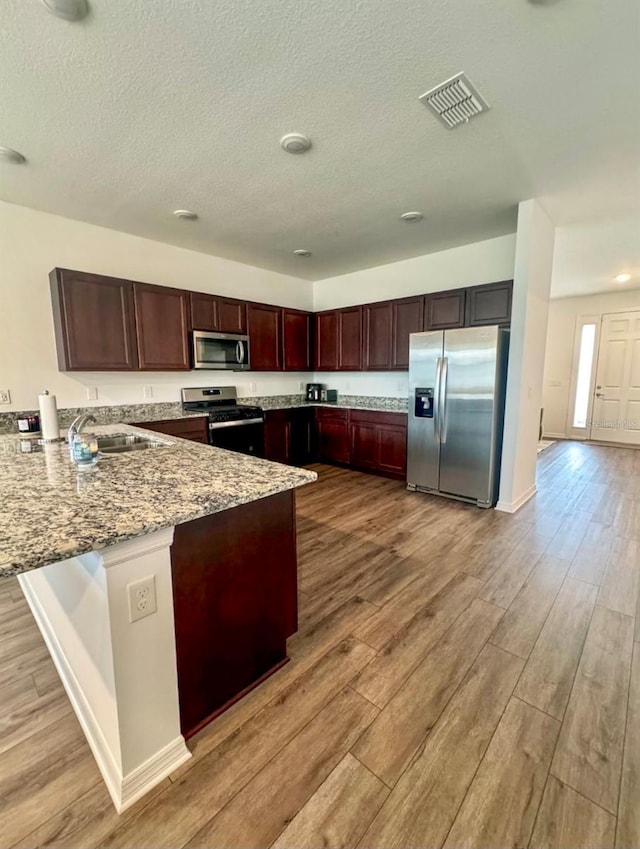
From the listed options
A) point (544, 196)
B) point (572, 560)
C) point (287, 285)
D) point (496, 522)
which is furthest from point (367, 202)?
point (572, 560)

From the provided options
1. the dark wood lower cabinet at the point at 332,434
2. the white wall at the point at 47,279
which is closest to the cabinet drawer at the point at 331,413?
the dark wood lower cabinet at the point at 332,434

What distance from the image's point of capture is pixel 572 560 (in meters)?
2.62

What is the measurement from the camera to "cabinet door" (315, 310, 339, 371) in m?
5.09

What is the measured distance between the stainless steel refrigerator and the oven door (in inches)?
69.9

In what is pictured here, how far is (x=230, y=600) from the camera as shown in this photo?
4.65ft

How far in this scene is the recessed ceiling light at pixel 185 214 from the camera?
10.3ft

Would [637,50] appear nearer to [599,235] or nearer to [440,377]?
[440,377]

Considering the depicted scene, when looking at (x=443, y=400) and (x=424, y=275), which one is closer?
(x=443, y=400)

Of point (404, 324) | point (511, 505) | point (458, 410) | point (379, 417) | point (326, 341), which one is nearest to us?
point (511, 505)

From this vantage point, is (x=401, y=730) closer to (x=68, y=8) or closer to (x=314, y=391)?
(x=68, y=8)

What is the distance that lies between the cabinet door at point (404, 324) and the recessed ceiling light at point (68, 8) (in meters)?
3.44

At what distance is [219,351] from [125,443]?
1.83 meters

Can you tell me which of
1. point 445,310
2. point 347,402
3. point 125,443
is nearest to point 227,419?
point 125,443

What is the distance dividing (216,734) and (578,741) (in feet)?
4.42
